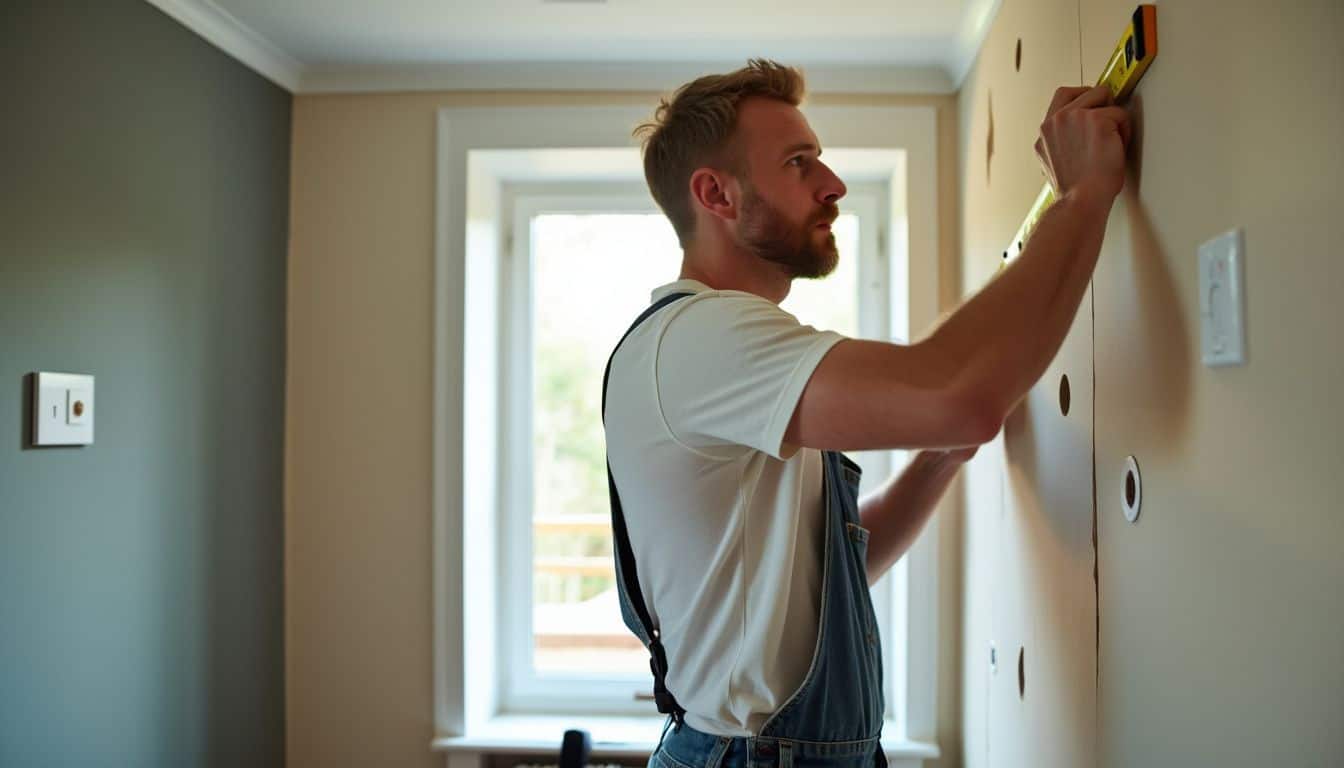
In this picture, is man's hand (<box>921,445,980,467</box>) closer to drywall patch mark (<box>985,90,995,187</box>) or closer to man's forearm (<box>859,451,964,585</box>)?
man's forearm (<box>859,451,964,585</box>)

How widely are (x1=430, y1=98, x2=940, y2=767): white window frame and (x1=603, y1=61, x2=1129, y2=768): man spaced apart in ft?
2.99

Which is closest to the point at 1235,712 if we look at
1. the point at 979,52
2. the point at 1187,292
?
the point at 1187,292

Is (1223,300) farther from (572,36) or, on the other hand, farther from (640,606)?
(572,36)

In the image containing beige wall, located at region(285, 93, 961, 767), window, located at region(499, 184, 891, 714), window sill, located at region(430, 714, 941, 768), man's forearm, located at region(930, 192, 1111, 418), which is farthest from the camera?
window, located at region(499, 184, 891, 714)

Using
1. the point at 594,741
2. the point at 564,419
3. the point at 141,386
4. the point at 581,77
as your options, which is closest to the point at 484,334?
the point at 564,419

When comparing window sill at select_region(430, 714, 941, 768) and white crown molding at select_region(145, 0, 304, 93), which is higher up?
white crown molding at select_region(145, 0, 304, 93)

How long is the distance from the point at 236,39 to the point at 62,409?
→ 0.85 m

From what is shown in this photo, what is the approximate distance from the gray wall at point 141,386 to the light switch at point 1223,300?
59.8 inches

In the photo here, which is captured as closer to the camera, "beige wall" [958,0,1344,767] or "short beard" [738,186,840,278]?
"beige wall" [958,0,1344,767]

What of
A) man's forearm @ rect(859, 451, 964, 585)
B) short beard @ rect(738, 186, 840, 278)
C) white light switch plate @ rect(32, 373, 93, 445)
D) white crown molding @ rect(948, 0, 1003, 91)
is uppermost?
white crown molding @ rect(948, 0, 1003, 91)

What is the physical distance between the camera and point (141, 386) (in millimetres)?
1810

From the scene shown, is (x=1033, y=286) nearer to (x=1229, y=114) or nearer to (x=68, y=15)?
(x=1229, y=114)

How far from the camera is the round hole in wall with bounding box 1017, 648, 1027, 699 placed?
147 centimetres

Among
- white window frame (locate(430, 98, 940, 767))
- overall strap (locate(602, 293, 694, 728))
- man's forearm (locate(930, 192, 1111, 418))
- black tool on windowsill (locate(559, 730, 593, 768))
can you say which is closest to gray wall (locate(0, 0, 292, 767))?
white window frame (locate(430, 98, 940, 767))
